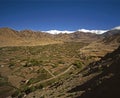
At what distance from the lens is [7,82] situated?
1563 inches

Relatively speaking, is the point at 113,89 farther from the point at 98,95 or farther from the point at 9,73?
the point at 9,73

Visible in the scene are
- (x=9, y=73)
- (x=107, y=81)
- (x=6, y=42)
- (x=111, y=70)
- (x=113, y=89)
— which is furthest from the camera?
(x=6, y=42)

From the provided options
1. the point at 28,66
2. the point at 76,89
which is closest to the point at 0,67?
the point at 28,66

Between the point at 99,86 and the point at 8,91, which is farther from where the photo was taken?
the point at 8,91

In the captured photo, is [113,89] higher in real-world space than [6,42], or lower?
lower

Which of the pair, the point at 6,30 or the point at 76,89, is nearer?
the point at 76,89

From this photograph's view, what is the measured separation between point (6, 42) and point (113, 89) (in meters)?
153

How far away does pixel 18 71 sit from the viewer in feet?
159

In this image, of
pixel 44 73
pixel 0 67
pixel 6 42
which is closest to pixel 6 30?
pixel 6 42

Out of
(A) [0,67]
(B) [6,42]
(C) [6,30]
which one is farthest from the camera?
(C) [6,30]

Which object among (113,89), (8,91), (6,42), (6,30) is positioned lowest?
(8,91)

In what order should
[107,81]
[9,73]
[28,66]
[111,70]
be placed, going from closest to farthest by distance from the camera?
[107,81] → [111,70] → [9,73] → [28,66]

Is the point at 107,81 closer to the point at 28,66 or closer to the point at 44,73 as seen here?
the point at 44,73

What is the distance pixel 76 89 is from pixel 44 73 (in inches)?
1028
